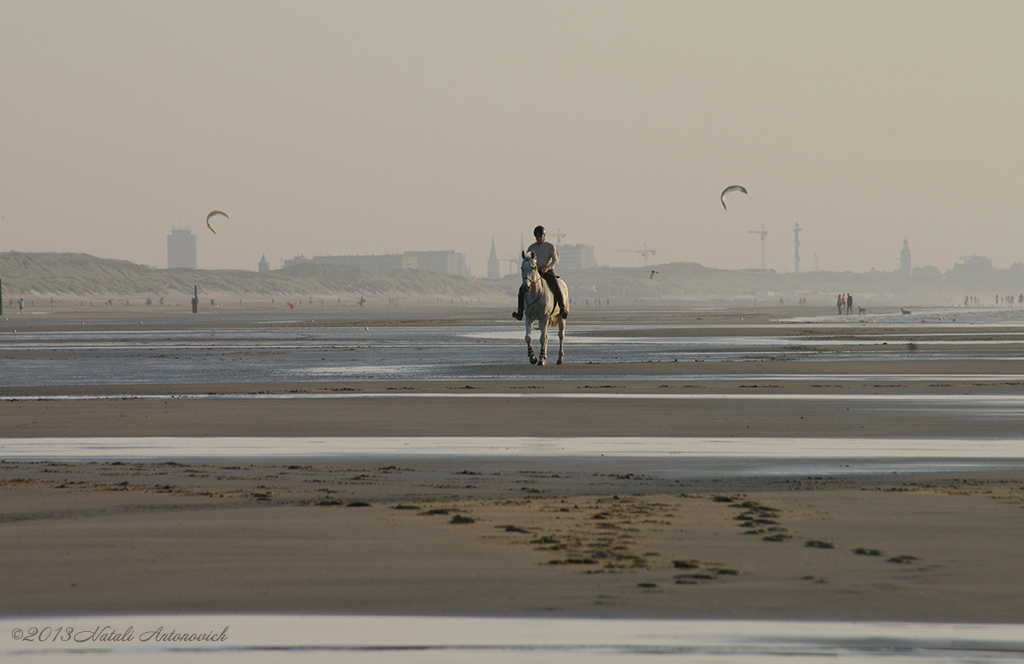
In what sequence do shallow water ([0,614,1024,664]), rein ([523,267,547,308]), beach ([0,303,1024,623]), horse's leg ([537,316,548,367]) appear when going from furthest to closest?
horse's leg ([537,316,548,367]), rein ([523,267,547,308]), beach ([0,303,1024,623]), shallow water ([0,614,1024,664])

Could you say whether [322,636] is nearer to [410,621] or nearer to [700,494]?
[410,621]

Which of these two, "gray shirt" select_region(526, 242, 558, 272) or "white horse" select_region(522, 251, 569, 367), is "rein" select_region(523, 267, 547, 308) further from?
"gray shirt" select_region(526, 242, 558, 272)

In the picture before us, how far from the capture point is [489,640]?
4074mm

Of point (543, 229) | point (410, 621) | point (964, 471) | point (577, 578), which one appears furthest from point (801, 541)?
point (543, 229)

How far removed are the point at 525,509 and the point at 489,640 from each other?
8.57ft

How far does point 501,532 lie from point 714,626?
1925 millimetres

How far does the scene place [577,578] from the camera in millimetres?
4883

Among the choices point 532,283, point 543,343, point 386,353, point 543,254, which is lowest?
point 386,353

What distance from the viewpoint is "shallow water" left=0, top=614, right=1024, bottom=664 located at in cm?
392

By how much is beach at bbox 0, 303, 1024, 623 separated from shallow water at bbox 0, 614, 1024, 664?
139 millimetres

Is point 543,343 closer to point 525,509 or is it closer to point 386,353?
point 386,353

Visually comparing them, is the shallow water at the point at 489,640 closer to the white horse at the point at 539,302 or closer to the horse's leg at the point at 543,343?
the white horse at the point at 539,302

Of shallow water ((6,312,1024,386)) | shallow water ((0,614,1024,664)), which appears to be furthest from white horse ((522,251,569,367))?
shallow water ((0,614,1024,664))

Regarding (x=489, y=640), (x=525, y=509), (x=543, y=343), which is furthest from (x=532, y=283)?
(x=489, y=640)
